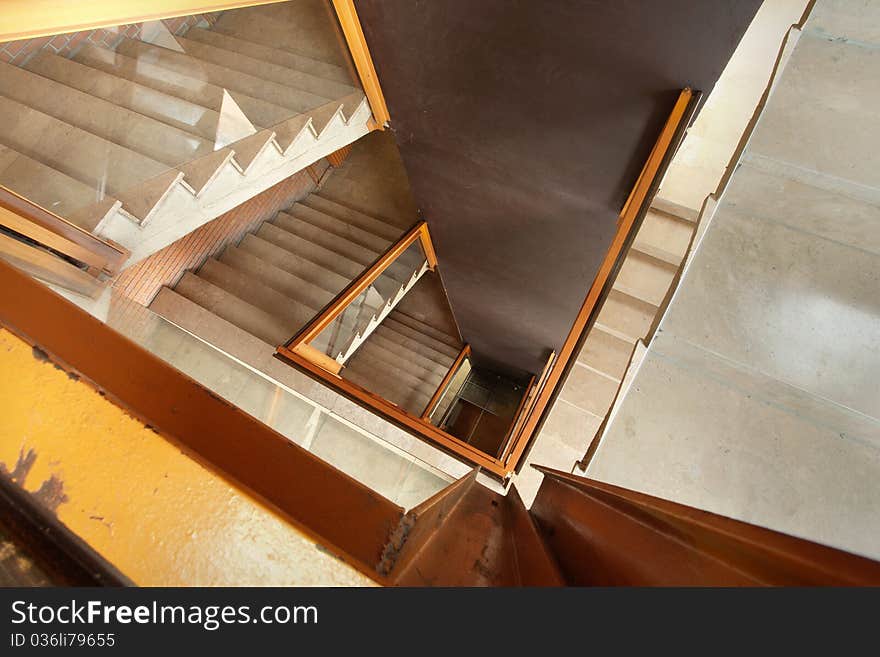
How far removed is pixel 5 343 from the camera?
1.75 feet

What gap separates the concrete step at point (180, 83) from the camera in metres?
2.26

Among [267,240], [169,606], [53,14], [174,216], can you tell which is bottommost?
[169,606]

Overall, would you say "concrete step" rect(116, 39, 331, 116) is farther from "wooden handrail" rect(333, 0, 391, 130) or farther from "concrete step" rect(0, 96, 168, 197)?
"concrete step" rect(0, 96, 168, 197)

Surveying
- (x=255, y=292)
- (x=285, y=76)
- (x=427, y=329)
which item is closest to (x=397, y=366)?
(x=427, y=329)

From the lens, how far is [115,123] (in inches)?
94.0

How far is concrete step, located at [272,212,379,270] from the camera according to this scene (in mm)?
4840

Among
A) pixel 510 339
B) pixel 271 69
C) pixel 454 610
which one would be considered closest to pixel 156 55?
pixel 271 69

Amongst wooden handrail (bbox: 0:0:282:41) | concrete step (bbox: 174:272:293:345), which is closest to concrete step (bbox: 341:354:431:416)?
concrete step (bbox: 174:272:293:345)

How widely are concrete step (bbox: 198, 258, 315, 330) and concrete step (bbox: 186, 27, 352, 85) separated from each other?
81.2 inches

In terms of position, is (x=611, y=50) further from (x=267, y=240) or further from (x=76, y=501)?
(x=267, y=240)

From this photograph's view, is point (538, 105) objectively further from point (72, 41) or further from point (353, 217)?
point (353, 217)

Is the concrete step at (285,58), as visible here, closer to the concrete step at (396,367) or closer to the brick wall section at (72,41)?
the brick wall section at (72,41)

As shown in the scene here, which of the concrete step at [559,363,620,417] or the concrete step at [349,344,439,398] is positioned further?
the concrete step at [349,344,439,398]

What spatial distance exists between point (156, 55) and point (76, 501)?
119 inches
